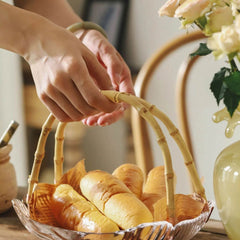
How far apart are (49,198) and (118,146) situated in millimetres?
1611

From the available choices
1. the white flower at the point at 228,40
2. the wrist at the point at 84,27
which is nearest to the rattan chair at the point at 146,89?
the wrist at the point at 84,27

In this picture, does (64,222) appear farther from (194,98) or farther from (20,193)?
(194,98)

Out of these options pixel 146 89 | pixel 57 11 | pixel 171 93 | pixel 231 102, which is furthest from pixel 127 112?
pixel 231 102

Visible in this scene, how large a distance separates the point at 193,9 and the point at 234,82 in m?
0.10

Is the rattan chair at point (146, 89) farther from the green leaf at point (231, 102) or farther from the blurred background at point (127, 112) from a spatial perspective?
the green leaf at point (231, 102)

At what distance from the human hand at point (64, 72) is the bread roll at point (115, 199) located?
134 mm

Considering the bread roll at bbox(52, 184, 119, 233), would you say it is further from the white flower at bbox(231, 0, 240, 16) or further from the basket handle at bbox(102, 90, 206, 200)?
the white flower at bbox(231, 0, 240, 16)

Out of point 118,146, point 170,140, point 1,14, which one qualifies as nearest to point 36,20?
point 1,14

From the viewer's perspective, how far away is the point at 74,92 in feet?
1.90

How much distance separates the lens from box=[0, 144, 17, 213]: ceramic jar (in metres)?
0.85

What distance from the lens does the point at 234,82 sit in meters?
0.53

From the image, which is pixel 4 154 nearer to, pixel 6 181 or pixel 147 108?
pixel 6 181

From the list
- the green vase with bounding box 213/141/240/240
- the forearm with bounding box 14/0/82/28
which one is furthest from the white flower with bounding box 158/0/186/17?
the forearm with bounding box 14/0/82/28

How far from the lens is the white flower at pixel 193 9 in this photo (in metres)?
0.53
